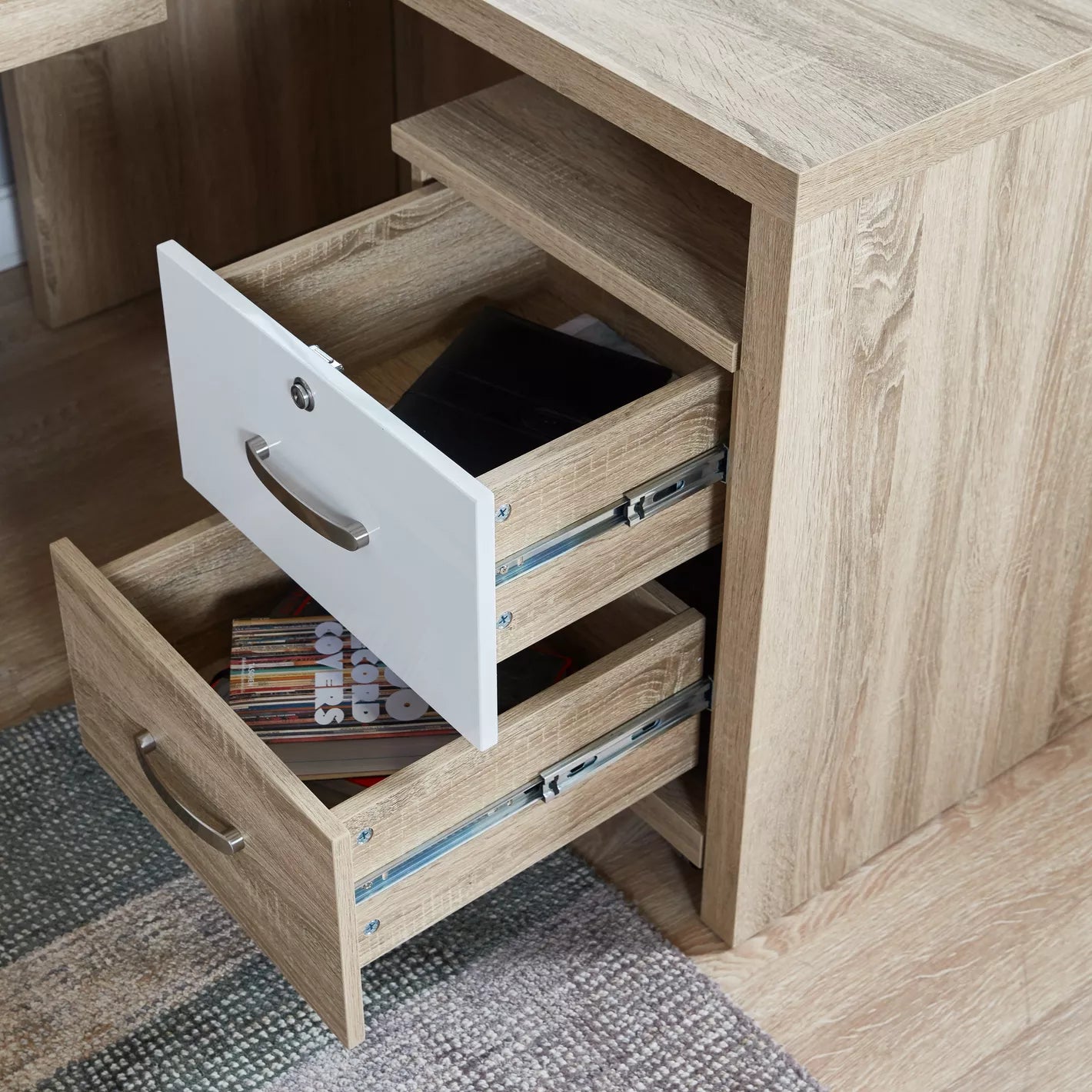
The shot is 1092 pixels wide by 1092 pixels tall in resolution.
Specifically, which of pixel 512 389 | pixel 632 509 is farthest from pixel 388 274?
pixel 632 509

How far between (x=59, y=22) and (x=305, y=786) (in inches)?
21.8

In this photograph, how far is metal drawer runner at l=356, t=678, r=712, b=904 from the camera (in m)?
1.00

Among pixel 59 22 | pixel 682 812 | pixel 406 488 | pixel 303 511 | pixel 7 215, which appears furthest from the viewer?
pixel 7 215

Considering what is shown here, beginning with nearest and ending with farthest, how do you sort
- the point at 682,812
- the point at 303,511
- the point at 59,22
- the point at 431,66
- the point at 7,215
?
the point at 303,511 < the point at 59,22 < the point at 682,812 < the point at 431,66 < the point at 7,215

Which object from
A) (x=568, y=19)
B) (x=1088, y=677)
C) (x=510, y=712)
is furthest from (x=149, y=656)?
(x=1088, y=677)

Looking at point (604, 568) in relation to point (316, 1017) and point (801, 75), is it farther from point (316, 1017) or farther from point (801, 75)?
point (316, 1017)

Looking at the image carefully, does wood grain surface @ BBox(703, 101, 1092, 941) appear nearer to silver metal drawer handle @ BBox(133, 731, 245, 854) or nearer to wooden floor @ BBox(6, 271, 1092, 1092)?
wooden floor @ BBox(6, 271, 1092, 1092)

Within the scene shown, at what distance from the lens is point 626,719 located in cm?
110

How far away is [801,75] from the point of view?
0.90 meters

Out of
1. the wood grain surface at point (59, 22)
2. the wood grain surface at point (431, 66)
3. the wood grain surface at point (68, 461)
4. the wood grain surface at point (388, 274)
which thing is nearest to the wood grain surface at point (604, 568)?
the wood grain surface at point (388, 274)

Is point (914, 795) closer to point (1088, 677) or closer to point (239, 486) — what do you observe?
point (1088, 677)

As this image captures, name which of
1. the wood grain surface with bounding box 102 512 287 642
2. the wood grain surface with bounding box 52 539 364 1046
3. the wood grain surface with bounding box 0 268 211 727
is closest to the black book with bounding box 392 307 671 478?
the wood grain surface with bounding box 102 512 287 642

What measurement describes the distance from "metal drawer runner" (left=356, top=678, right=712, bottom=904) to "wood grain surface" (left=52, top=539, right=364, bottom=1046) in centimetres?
5

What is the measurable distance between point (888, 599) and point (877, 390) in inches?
7.4
